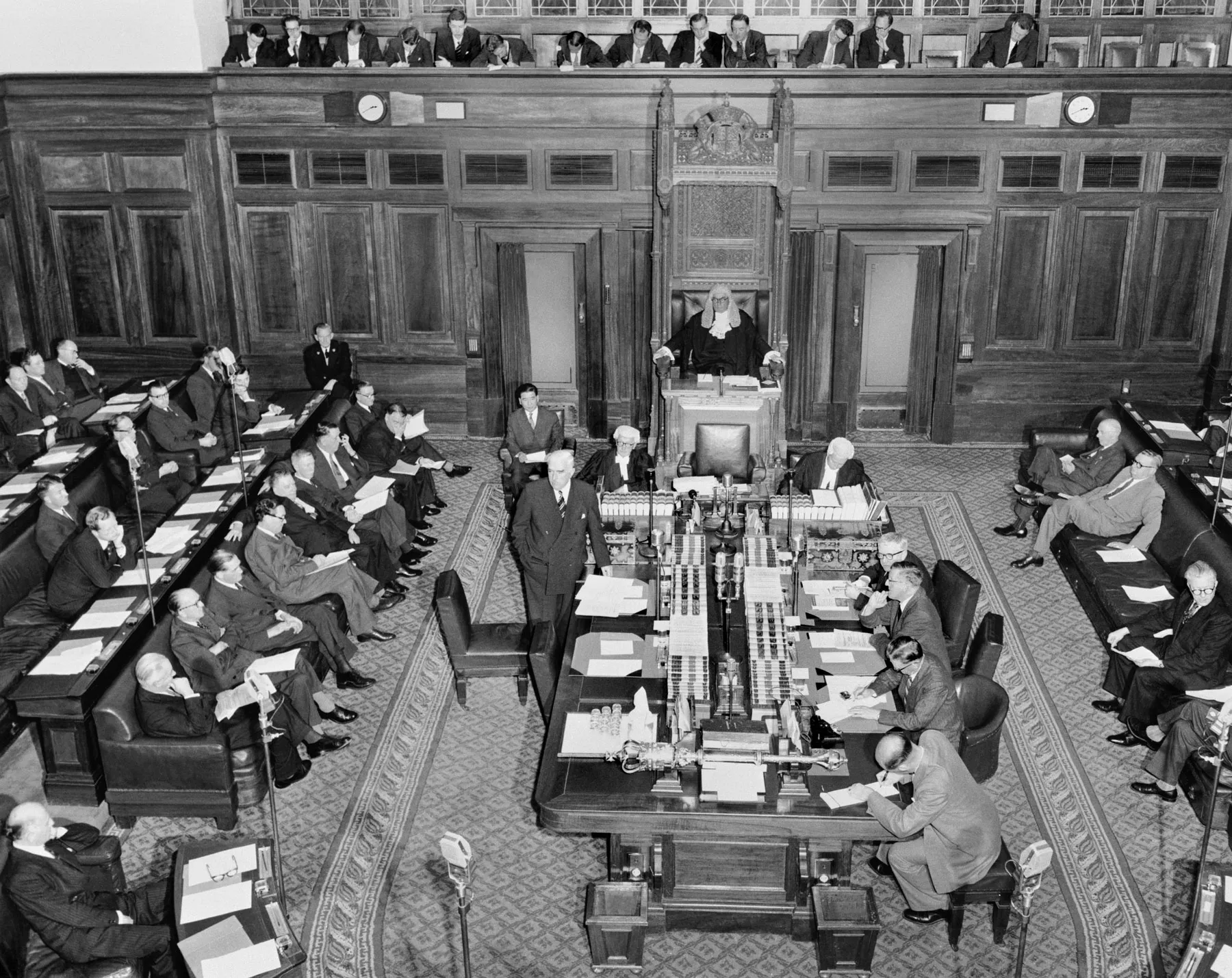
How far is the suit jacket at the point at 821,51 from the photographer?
42.1 ft

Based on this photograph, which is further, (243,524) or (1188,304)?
(1188,304)

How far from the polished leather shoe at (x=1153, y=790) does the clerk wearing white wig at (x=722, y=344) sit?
5.19 metres

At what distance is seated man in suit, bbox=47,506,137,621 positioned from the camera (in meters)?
8.36

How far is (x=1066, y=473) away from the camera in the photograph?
10672mm

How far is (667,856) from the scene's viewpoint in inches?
244

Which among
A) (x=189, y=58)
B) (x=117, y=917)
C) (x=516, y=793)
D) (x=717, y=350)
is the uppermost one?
(x=189, y=58)

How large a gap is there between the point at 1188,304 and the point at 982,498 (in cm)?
314

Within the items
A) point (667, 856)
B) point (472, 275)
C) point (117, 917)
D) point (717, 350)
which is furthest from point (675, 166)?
point (117, 917)

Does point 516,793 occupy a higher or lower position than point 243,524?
lower

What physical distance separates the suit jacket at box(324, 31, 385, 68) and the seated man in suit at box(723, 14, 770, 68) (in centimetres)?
356

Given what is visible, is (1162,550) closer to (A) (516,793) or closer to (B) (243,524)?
(A) (516,793)

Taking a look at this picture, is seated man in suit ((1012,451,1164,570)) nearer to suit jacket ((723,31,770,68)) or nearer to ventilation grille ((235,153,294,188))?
suit jacket ((723,31,770,68))

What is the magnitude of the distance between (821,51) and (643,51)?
5.88ft

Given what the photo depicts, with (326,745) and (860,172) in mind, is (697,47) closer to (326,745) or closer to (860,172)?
(860,172)
